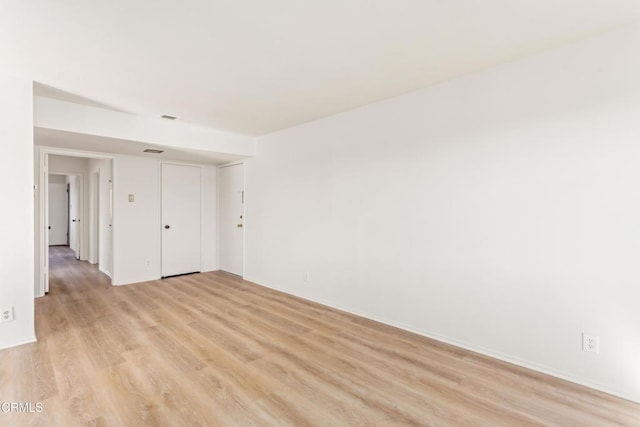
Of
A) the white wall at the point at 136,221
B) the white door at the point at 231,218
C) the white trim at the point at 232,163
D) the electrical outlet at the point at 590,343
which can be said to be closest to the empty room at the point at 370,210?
the electrical outlet at the point at 590,343

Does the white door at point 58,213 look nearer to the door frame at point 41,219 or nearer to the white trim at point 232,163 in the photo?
the door frame at point 41,219

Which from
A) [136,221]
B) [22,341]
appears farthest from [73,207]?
[22,341]

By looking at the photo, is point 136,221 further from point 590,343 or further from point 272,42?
point 590,343

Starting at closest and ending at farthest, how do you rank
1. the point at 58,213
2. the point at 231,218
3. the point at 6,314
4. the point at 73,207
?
1. the point at 6,314
2. the point at 231,218
3. the point at 73,207
4. the point at 58,213

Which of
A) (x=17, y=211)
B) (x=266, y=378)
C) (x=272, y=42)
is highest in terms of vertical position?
(x=272, y=42)

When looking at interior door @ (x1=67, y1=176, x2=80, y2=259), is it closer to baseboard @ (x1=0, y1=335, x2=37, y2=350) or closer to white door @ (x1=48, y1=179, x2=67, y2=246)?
white door @ (x1=48, y1=179, x2=67, y2=246)

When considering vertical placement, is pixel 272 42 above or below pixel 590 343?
above

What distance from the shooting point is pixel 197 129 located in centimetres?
489

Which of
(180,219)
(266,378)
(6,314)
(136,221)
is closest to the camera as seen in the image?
(266,378)

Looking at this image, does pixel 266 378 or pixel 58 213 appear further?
pixel 58 213

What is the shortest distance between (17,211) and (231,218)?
3428mm

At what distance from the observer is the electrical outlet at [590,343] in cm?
234

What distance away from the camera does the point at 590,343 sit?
7.78 ft

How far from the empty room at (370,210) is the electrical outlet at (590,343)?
0.02m
